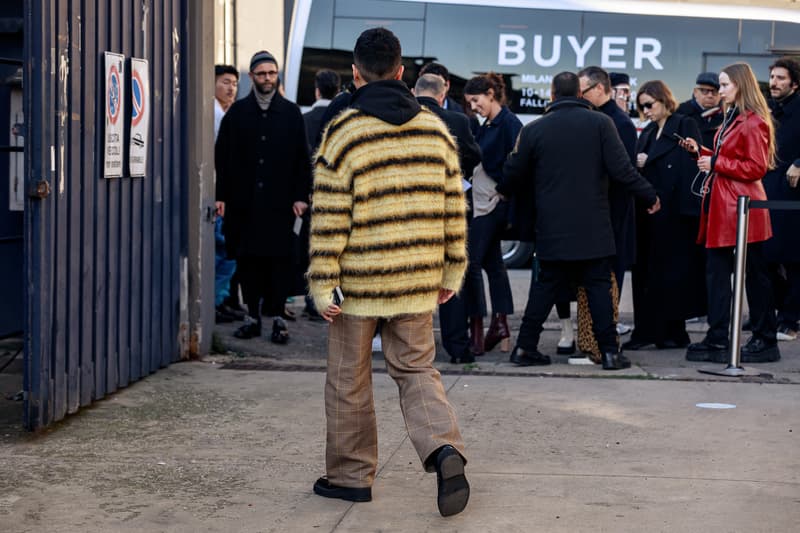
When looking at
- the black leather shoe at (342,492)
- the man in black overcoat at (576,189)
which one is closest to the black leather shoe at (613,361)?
the man in black overcoat at (576,189)

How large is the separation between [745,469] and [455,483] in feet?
4.60

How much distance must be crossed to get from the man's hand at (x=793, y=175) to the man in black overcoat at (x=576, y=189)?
1.55 meters

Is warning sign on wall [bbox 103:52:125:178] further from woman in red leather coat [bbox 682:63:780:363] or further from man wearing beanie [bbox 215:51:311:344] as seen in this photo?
woman in red leather coat [bbox 682:63:780:363]

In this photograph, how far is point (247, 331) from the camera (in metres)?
8.70

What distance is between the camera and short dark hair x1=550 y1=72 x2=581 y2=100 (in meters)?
7.72

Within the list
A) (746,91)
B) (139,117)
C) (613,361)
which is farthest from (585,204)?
(139,117)

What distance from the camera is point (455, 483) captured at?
182 inches

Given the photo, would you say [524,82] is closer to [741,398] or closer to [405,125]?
[741,398]

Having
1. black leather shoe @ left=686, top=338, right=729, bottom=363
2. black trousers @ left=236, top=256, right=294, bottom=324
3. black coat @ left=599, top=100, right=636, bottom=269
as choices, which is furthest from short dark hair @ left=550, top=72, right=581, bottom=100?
black trousers @ left=236, top=256, right=294, bottom=324

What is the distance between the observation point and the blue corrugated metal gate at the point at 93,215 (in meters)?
5.61

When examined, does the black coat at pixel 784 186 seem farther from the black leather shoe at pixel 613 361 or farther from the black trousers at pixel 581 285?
the black leather shoe at pixel 613 361

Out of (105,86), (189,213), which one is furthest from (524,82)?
(105,86)

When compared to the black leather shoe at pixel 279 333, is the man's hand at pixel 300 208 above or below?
above

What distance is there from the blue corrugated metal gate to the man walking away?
1.49 metres
